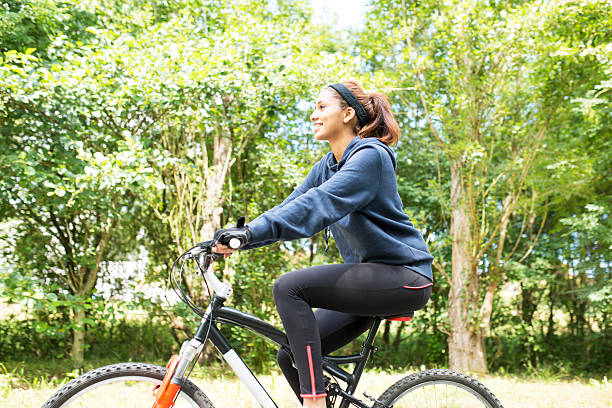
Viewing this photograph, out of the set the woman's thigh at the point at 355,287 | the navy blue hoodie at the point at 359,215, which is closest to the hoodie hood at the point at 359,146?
the navy blue hoodie at the point at 359,215

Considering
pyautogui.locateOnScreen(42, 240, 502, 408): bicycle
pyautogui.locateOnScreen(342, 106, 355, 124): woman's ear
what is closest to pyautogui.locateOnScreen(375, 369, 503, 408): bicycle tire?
pyautogui.locateOnScreen(42, 240, 502, 408): bicycle

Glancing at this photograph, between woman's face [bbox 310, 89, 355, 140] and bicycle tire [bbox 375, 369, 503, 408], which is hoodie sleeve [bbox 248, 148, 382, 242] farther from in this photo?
bicycle tire [bbox 375, 369, 503, 408]

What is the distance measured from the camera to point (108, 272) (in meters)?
7.97

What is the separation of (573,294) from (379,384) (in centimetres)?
742

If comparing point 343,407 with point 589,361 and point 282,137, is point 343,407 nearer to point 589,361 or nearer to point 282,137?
point 282,137

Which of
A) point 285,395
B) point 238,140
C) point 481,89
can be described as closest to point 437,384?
point 285,395

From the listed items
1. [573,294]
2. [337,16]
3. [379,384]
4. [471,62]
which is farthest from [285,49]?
[573,294]

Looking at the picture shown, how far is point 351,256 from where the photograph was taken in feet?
7.06

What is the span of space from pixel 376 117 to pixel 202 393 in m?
1.35

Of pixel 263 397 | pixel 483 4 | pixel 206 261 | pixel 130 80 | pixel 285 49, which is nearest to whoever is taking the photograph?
pixel 206 261

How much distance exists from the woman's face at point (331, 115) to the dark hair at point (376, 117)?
23 mm

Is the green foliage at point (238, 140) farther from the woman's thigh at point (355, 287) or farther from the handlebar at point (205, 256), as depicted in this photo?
the woman's thigh at point (355, 287)

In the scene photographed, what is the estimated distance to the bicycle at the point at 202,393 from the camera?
1820mm

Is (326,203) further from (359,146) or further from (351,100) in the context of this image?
(351,100)
